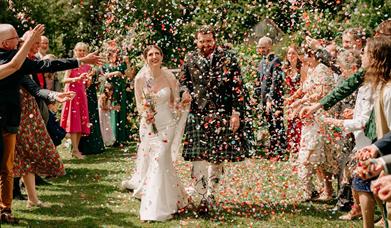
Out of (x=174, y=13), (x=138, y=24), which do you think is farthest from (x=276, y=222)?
(x=174, y=13)

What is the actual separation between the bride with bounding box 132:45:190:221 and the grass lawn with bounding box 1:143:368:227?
0.23m

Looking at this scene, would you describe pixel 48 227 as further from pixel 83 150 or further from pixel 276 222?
pixel 83 150

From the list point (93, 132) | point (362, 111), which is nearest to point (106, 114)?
point (93, 132)

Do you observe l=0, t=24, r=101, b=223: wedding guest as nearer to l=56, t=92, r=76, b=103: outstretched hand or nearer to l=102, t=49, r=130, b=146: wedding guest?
l=56, t=92, r=76, b=103: outstretched hand

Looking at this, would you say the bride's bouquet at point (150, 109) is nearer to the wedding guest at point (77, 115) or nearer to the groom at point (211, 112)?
the groom at point (211, 112)

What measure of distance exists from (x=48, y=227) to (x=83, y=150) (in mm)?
5279

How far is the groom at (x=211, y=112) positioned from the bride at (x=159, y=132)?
0.22 metres

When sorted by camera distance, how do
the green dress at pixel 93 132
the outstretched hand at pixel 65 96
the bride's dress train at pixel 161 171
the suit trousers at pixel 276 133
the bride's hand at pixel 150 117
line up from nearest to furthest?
1. the outstretched hand at pixel 65 96
2. the bride's dress train at pixel 161 171
3. the bride's hand at pixel 150 117
4. the suit trousers at pixel 276 133
5. the green dress at pixel 93 132

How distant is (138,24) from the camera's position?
13867 millimetres

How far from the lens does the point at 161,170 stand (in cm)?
666

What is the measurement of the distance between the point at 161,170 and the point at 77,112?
4824mm

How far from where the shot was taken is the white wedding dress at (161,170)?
21.3 ft

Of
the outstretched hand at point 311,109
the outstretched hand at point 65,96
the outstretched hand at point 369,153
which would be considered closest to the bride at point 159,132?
the outstretched hand at point 65,96

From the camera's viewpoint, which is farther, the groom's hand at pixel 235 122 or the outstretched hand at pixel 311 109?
the groom's hand at pixel 235 122
